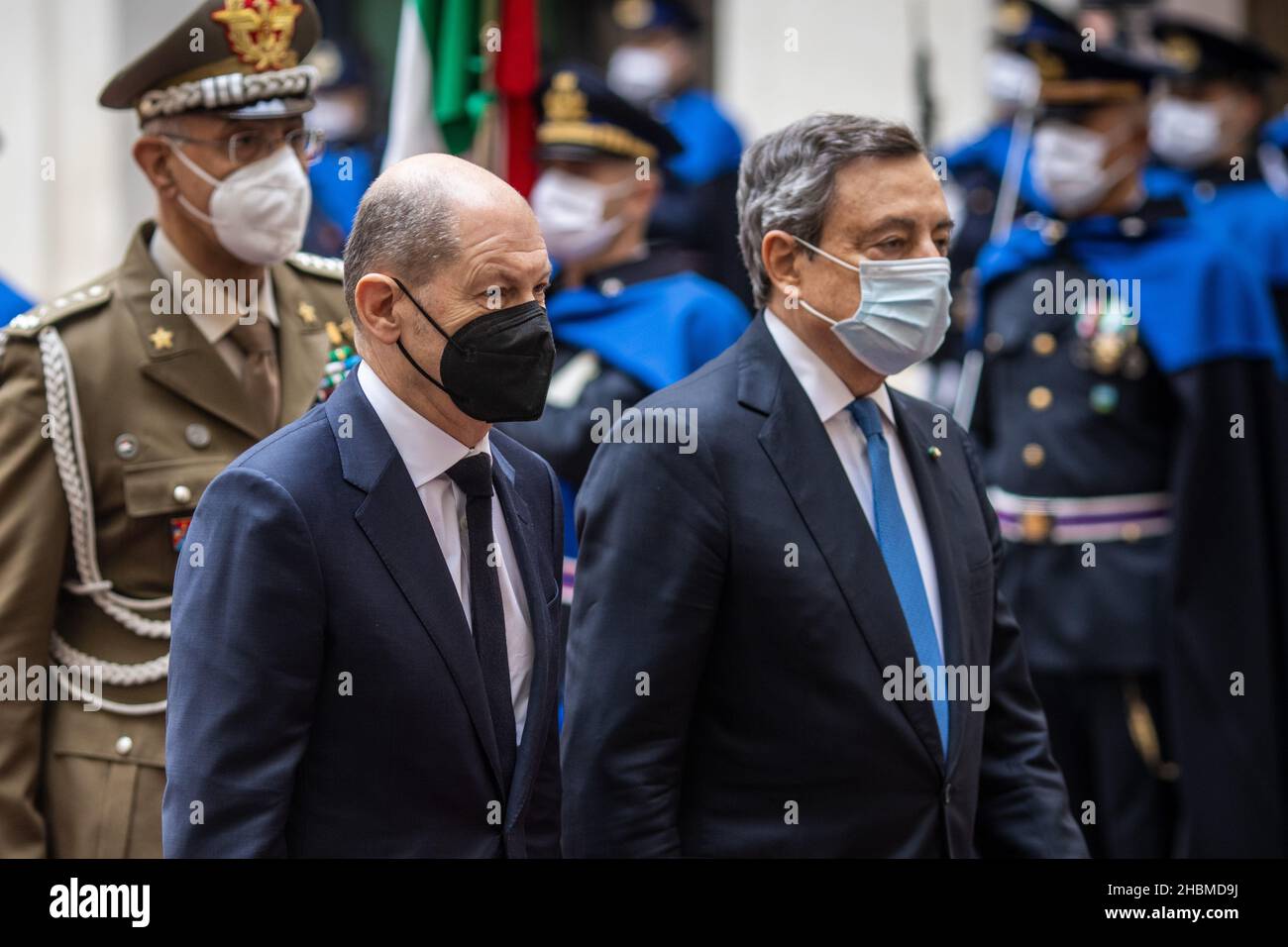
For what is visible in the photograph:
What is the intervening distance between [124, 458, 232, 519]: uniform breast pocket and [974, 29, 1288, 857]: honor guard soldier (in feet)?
9.67

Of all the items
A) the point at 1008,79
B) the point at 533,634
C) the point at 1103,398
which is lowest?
the point at 1103,398

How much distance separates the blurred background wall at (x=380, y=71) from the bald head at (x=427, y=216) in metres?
5.03

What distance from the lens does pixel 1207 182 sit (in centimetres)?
844

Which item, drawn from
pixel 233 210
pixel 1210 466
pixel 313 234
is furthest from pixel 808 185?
pixel 313 234

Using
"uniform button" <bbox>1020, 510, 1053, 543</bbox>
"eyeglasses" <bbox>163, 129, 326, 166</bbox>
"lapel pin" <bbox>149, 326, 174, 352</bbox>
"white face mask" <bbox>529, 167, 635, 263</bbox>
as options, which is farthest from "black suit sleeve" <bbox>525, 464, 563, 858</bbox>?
"uniform button" <bbox>1020, 510, 1053, 543</bbox>

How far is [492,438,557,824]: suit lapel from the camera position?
276 cm

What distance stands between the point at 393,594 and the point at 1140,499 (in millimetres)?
3423

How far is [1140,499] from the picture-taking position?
18.2ft

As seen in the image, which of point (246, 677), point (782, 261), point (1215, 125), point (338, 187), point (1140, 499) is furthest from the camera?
point (1215, 125)

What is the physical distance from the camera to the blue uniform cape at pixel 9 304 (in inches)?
166

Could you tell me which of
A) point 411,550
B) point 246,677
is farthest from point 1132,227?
point 246,677

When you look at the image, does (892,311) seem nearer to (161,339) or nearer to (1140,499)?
(161,339)

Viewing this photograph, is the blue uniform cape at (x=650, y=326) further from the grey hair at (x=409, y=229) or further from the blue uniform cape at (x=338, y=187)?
the blue uniform cape at (x=338, y=187)
